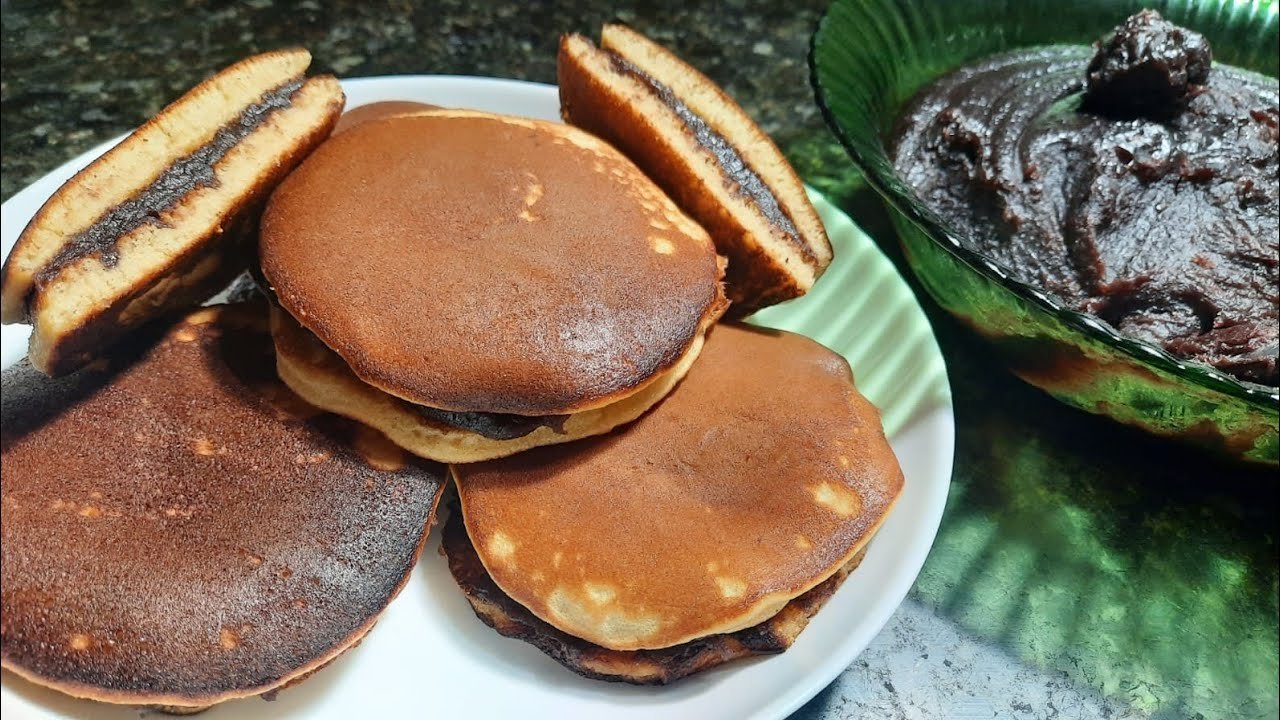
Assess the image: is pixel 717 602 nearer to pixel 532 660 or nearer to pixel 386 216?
pixel 532 660

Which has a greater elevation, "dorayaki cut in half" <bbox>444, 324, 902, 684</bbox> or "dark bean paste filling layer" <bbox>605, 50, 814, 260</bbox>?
"dark bean paste filling layer" <bbox>605, 50, 814, 260</bbox>

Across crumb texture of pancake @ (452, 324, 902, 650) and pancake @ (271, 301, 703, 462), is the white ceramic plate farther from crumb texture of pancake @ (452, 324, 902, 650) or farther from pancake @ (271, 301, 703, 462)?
pancake @ (271, 301, 703, 462)

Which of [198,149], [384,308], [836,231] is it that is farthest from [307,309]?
[836,231]

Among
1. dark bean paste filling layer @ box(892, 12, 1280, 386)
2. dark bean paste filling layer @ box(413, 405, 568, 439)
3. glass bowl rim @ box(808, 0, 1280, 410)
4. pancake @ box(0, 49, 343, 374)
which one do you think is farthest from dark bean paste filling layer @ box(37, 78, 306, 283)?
dark bean paste filling layer @ box(892, 12, 1280, 386)

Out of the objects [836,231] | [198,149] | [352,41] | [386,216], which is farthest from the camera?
[352,41]

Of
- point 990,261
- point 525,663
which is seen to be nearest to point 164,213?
point 525,663

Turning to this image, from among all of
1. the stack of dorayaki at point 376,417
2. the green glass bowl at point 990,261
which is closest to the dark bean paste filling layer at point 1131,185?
the green glass bowl at point 990,261
